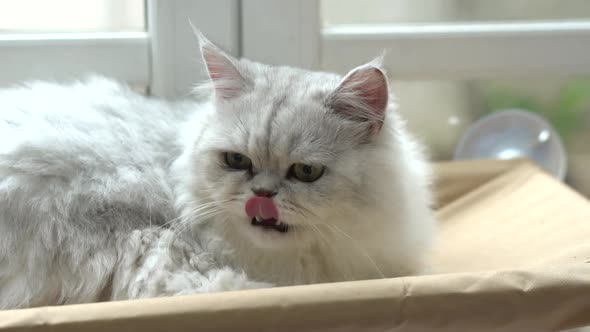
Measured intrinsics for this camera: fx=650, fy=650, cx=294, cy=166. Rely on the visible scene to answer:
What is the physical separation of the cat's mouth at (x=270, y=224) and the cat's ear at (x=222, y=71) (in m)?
0.28

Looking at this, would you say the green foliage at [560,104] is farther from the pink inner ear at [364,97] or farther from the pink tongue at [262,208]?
the pink tongue at [262,208]

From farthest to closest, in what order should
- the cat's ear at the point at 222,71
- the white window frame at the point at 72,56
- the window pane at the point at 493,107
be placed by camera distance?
the window pane at the point at 493,107 → the white window frame at the point at 72,56 → the cat's ear at the point at 222,71

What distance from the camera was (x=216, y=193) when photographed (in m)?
1.31

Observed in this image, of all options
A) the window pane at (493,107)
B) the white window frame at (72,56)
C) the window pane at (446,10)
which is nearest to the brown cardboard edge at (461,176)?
the window pane at (493,107)

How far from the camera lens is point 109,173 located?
1311 mm

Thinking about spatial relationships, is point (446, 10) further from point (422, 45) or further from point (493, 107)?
point (493, 107)

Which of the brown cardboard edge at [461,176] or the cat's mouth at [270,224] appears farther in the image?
the brown cardboard edge at [461,176]

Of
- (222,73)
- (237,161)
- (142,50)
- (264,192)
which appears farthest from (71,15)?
(264,192)

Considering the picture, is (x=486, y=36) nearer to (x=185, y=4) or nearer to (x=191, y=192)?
(x=185, y=4)

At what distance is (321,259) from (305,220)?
14 centimetres

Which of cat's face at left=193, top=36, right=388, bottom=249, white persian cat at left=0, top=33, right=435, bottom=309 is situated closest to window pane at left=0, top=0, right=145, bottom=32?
white persian cat at left=0, top=33, right=435, bottom=309

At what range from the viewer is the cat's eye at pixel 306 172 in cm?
126

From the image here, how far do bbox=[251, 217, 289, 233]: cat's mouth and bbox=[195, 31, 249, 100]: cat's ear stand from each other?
0.28m

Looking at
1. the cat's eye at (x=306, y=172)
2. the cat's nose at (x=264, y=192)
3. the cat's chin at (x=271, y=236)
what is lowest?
the cat's chin at (x=271, y=236)
